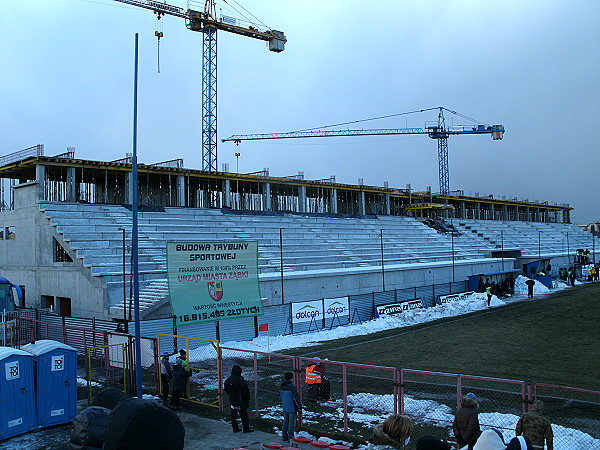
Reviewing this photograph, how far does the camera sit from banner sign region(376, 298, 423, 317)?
29375mm

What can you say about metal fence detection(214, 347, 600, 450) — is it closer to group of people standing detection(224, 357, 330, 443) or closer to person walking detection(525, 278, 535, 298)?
group of people standing detection(224, 357, 330, 443)

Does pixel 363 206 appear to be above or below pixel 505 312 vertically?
above

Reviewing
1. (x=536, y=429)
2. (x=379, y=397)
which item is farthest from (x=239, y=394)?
(x=536, y=429)

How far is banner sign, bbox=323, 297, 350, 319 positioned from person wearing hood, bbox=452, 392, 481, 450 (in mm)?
18505

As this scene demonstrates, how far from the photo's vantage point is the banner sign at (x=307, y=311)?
81.6ft

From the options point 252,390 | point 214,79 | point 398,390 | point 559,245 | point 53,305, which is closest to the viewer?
point 398,390

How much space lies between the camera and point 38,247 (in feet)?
92.5

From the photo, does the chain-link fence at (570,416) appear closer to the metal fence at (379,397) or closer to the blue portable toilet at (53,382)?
the metal fence at (379,397)

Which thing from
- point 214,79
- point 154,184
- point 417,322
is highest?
point 214,79

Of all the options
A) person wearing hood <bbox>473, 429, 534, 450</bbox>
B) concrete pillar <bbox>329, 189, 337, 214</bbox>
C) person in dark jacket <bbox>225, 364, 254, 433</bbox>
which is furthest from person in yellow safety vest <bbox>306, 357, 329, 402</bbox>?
concrete pillar <bbox>329, 189, 337, 214</bbox>

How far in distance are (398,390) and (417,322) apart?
19.0m

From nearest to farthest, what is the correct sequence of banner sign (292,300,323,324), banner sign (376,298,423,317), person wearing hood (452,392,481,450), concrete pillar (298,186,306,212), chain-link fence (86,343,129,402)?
person wearing hood (452,392,481,450) < chain-link fence (86,343,129,402) < banner sign (292,300,323,324) < banner sign (376,298,423,317) < concrete pillar (298,186,306,212)

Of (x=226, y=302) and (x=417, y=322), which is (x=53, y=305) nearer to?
(x=226, y=302)

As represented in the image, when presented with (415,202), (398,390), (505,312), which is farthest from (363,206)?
(398,390)
